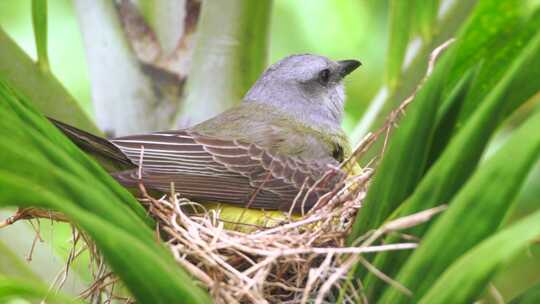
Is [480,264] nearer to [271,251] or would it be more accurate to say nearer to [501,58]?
[501,58]

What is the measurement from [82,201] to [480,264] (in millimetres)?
658

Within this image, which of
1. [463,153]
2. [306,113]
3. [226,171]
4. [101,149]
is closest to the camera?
[463,153]

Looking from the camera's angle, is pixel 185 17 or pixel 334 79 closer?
pixel 185 17

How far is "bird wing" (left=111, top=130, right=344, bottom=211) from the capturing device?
2.74m

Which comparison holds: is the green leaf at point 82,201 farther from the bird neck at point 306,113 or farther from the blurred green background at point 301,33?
the blurred green background at point 301,33

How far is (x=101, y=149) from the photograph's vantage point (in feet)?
8.32

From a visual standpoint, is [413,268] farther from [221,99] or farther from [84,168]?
[221,99]

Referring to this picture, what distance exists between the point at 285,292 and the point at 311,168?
2.90ft

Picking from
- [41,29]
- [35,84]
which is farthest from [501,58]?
[35,84]

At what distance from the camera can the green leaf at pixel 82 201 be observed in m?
1.38

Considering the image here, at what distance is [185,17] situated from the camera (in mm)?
3439

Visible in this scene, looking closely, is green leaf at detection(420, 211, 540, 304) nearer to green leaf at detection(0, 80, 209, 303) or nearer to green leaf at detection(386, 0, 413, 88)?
green leaf at detection(0, 80, 209, 303)

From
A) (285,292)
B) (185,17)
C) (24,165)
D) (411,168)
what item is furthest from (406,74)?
(24,165)

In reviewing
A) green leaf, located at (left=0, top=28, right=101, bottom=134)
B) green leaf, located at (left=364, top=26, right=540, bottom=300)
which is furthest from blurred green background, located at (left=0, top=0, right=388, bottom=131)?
green leaf, located at (left=364, top=26, right=540, bottom=300)
